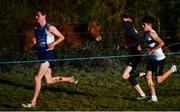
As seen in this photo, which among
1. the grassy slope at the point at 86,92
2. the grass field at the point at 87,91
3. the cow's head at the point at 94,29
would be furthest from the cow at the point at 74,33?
the grassy slope at the point at 86,92

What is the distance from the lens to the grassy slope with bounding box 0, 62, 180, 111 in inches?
376

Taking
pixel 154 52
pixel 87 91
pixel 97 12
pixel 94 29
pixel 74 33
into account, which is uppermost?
pixel 154 52

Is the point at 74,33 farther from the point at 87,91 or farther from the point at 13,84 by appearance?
the point at 87,91

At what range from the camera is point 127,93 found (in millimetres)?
11031

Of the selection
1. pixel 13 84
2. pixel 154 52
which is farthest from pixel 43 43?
pixel 13 84

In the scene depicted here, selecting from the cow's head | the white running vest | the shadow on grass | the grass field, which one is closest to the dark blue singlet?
the grass field

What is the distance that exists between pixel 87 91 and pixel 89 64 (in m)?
3.12

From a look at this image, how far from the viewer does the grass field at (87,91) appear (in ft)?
31.1

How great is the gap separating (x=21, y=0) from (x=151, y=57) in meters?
9.71

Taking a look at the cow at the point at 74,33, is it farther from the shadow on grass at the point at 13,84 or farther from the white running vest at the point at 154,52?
the white running vest at the point at 154,52

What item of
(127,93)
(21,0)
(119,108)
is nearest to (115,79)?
(127,93)

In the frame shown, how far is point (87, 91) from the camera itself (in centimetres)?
1126

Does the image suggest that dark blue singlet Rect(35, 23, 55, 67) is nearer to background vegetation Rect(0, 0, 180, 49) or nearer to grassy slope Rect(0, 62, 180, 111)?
grassy slope Rect(0, 62, 180, 111)

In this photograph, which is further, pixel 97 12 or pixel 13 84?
pixel 97 12
